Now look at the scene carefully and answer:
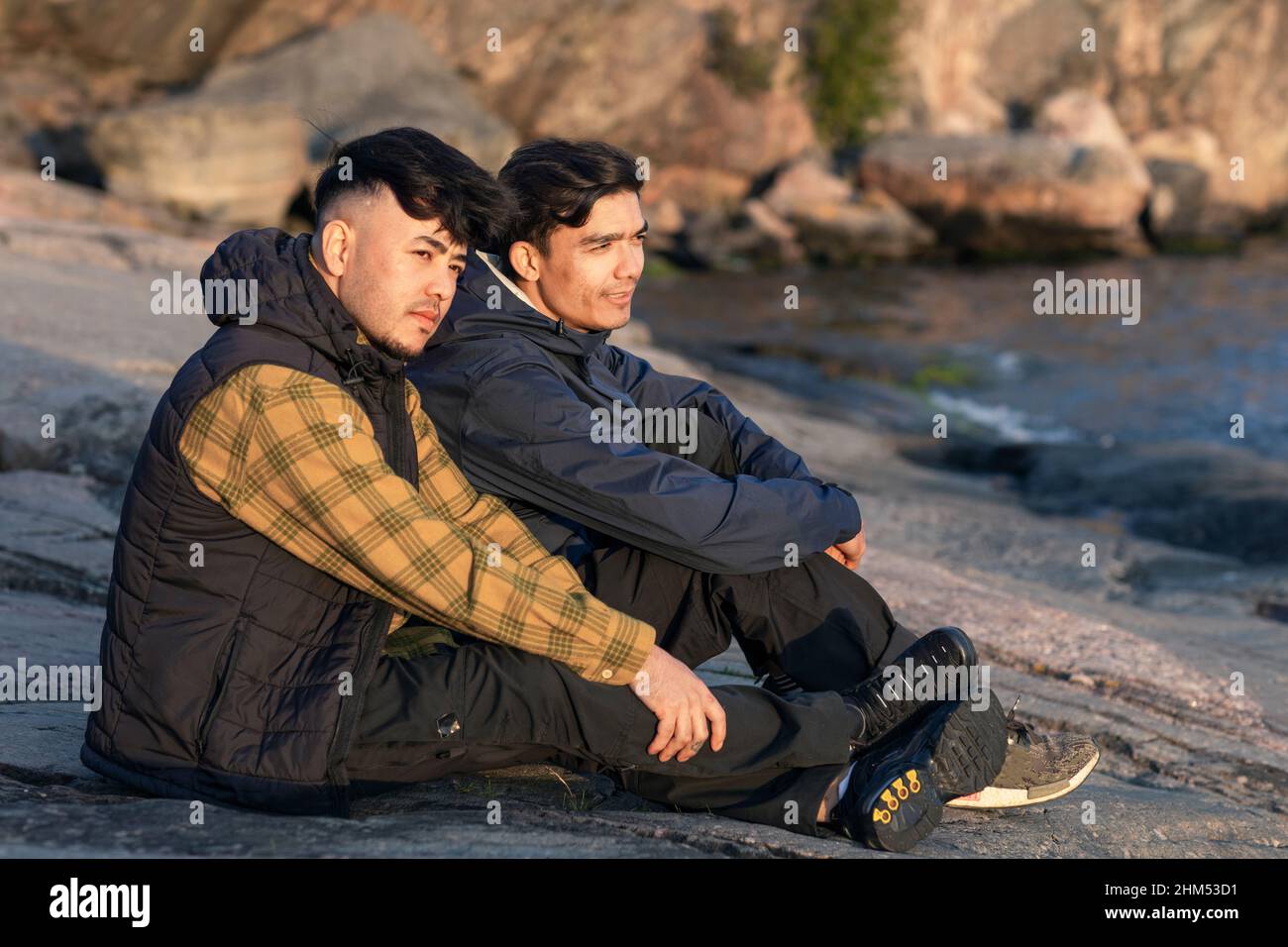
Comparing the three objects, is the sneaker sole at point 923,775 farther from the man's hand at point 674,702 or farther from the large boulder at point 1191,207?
the large boulder at point 1191,207

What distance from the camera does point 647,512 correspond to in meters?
3.42

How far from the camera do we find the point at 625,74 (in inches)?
1021

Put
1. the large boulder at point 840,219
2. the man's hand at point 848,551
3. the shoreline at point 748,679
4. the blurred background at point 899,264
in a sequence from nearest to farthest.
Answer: the shoreline at point 748,679, the man's hand at point 848,551, the blurred background at point 899,264, the large boulder at point 840,219

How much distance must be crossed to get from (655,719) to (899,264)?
22754 mm

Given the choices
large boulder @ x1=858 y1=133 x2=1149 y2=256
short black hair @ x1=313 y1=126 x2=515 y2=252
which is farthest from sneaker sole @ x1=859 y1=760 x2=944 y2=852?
large boulder @ x1=858 y1=133 x2=1149 y2=256

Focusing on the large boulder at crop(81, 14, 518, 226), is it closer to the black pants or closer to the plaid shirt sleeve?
the black pants

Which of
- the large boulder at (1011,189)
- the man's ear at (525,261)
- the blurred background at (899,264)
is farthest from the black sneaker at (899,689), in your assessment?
the large boulder at (1011,189)

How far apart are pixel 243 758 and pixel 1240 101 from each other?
34.9 meters

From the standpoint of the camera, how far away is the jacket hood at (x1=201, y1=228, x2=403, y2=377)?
9.50ft

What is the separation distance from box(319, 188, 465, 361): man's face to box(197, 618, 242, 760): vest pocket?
705mm

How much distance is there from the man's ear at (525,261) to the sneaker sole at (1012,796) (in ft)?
5.99

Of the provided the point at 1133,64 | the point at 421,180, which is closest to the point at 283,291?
the point at 421,180

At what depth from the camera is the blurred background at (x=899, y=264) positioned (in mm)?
5047
